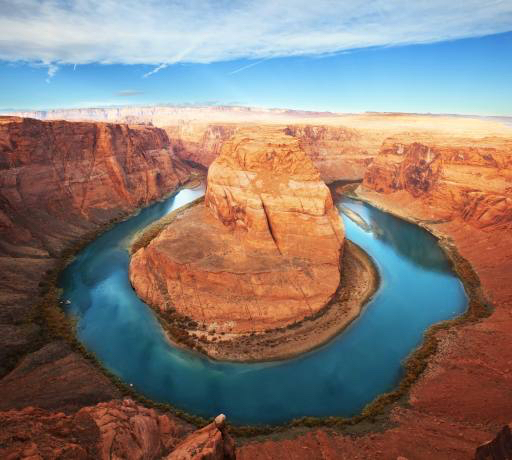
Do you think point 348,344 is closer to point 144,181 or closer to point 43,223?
point 43,223

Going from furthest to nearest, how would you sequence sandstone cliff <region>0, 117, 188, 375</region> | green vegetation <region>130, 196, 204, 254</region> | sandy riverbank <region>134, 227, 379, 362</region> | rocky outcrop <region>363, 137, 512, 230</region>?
rocky outcrop <region>363, 137, 512, 230</region> < green vegetation <region>130, 196, 204, 254</region> < sandstone cliff <region>0, 117, 188, 375</region> < sandy riverbank <region>134, 227, 379, 362</region>

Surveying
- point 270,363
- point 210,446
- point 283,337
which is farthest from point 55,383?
point 210,446

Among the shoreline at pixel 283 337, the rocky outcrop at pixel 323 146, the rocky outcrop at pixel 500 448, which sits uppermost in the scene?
the rocky outcrop at pixel 323 146

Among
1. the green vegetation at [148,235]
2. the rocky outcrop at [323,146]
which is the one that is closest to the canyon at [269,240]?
the rocky outcrop at [323,146]

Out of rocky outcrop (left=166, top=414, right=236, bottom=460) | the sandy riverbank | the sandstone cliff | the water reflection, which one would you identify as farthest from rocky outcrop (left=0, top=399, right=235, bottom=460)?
the water reflection

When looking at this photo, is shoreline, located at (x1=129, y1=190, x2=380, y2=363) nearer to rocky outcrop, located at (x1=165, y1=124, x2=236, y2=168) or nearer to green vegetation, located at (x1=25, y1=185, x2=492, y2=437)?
green vegetation, located at (x1=25, y1=185, x2=492, y2=437)

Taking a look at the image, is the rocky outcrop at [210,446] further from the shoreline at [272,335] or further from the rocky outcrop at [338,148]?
the rocky outcrop at [338,148]
